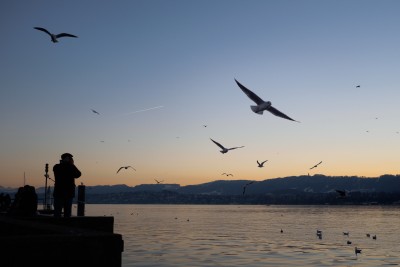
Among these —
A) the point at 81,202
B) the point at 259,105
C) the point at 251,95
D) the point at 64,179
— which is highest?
the point at 251,95

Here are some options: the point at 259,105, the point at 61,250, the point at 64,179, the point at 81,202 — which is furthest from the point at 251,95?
the point at 61,250

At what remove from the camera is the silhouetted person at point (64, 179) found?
1395 centimetres

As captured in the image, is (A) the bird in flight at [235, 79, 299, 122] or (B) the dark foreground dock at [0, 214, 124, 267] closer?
(B) the dark foreground dock at [0, 214, 124, 267]

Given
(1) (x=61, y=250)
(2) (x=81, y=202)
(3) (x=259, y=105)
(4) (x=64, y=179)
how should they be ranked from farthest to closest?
(2) (x=81, y=202) < (3) (x=259, y=105) < (4) (x=64, y=179) < (1) (x=61, y=250)

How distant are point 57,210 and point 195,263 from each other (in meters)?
20.7

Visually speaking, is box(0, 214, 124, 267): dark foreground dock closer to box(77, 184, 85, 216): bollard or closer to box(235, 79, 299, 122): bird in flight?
box(235, 79, 299, 122): bird in flight

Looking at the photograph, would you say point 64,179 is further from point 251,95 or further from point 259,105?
point 259,105

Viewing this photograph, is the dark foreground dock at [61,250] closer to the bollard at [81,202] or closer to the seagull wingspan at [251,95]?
the seagull wingspan at [251,95]

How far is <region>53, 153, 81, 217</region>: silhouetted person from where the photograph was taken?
13.9m

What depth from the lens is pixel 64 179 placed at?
14.1 m

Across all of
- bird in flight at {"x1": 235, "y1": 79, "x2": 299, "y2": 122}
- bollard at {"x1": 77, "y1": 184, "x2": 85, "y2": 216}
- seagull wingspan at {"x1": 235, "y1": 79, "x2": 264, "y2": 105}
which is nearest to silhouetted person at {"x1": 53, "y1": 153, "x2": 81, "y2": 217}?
seagull wingspan at {"x1": 235, "y1": 79, "x2": 264, "y2": 105}

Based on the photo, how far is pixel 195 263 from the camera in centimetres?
3372

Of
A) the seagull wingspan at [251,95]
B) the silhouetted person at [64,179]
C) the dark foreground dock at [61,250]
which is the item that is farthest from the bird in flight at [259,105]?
the dark foreground dock at [61,250]

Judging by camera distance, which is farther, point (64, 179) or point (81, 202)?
point (81, 202)
